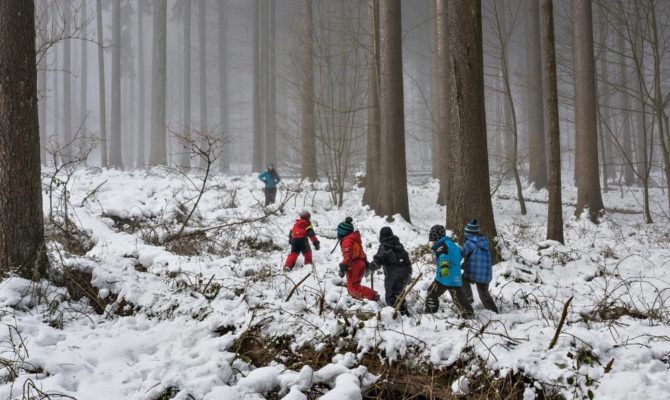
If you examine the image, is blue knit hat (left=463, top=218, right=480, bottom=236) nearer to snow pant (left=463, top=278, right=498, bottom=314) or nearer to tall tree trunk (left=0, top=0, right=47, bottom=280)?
snow pant (left=463, top=278, right=498, bottom=314)

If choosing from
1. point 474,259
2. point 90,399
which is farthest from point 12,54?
point 474,259

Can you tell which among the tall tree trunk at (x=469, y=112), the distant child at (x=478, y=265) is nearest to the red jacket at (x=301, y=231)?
the tall tree trunk at (x=469, y=112)

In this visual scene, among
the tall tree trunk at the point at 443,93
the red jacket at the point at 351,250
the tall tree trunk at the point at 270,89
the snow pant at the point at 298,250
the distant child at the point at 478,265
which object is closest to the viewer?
the distant child at the point at 478,265

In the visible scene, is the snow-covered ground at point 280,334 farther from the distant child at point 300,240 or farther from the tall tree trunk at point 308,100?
the tall tree trunk at point 308,100

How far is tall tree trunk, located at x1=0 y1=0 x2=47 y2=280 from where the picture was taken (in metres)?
4.38

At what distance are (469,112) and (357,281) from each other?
11.7ft

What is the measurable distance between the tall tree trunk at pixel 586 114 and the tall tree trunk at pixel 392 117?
5.70m

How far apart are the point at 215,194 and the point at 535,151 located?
13228 millimetres

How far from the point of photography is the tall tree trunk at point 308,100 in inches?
608

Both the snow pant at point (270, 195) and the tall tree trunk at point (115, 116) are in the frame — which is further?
the tall tree trunk at point (115, 116)

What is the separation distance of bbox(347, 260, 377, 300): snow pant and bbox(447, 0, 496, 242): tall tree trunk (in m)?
2.39

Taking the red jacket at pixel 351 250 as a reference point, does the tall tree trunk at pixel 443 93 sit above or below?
above

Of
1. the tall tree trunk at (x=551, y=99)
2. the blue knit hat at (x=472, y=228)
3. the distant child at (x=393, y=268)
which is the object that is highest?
the tall tree trunk at (x=551, y=99)

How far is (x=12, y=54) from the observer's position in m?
4.42
